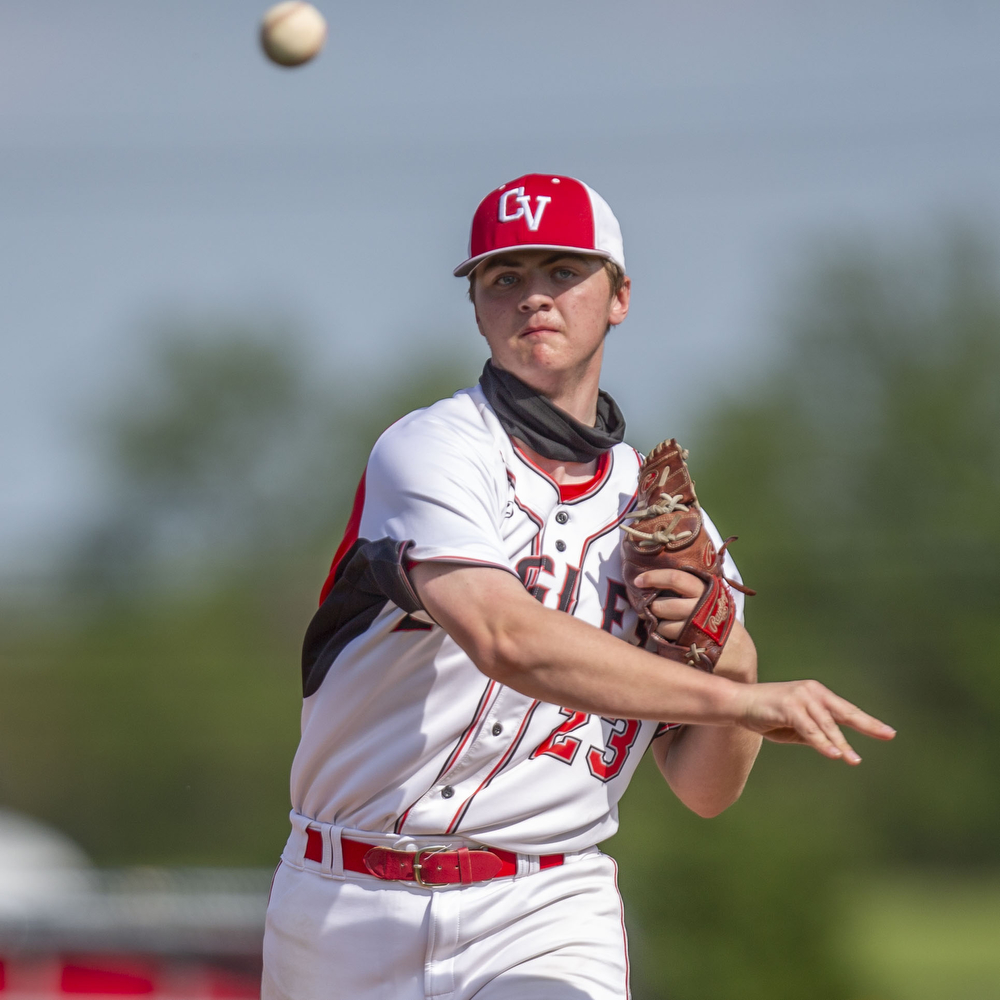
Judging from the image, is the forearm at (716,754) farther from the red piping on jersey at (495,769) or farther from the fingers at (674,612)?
the red piping on jersey at (495,769)

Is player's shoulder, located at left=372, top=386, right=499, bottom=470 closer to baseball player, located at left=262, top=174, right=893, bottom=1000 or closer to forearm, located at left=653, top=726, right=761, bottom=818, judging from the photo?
baseball player, located at left=262, top=174, right=893, bottom=1000

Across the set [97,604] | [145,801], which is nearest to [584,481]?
[145,801]

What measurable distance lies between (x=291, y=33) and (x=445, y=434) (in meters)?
2.59

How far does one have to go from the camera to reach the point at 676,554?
3400mm

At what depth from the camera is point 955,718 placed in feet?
102

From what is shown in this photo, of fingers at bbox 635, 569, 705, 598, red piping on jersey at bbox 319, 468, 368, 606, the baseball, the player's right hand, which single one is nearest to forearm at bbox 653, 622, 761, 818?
fingers at bbox 635, 569, 705, 598

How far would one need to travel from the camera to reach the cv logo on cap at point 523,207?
3.57 m

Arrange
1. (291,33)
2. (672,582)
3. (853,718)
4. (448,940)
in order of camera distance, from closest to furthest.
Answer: (853,718) < (448,940) < (672,582) < (291,33)

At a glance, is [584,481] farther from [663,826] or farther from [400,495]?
[663,826]

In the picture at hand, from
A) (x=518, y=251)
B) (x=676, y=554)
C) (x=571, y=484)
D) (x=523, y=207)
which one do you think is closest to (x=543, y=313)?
(x=518, y=251)

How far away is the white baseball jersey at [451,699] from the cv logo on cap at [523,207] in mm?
492

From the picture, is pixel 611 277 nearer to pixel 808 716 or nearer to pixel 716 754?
pixel 716 754

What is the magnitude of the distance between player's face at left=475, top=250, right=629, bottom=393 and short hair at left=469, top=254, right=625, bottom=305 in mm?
34

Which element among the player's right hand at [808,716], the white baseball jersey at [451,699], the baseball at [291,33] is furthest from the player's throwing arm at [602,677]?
the baseball at [291,33]
